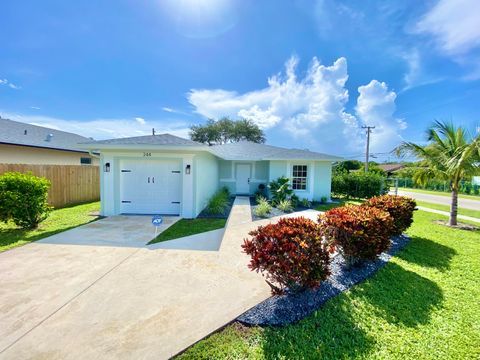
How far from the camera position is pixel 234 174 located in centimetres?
1520

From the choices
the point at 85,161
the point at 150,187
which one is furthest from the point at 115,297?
the point at 85,161

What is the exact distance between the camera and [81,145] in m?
8.12

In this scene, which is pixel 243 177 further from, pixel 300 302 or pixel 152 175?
pixel 300 302

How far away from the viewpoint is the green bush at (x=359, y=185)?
14.6 m

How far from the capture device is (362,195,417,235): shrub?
5.87 meters

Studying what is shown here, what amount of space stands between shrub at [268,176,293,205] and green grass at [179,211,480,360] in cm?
775

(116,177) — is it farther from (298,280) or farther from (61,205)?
(298,280)

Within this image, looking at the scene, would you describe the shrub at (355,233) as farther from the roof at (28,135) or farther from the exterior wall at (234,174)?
the roof at (28,135)

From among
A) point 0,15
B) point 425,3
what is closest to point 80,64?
point 0,15

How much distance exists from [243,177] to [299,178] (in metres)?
3.99

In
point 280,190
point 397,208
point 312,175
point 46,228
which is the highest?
point 312,175

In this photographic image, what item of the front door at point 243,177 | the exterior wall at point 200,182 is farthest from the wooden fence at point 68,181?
the front door at point 243,177

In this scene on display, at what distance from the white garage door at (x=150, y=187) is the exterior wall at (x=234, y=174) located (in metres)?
6.38

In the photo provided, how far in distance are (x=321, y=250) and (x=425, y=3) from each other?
1027 cm
